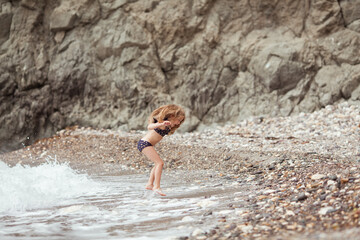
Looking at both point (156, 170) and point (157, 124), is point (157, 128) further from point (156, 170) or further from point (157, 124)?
point (156, 170)

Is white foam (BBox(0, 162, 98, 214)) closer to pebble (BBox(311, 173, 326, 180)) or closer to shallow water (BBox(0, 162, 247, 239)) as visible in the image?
shallow water (BBox(0, 162, 247, 239))

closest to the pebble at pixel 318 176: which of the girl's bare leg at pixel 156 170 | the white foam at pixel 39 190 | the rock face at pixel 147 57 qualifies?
the girl's bare leg at pixel 156 170

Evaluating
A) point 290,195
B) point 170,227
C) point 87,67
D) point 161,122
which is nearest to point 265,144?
point 161,122

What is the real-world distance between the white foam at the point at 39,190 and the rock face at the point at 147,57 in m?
7.54

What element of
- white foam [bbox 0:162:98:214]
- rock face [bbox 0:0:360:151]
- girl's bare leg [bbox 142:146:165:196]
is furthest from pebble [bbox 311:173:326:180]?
rock face [bbox 0:0:360:151]

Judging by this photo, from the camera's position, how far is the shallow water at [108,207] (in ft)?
12.1

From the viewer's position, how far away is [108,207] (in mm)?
4750

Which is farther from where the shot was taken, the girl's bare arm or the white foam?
the girl's bare arm

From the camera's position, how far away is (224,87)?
46.4 feet

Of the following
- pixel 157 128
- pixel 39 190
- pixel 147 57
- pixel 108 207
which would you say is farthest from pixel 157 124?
pixel 147 57

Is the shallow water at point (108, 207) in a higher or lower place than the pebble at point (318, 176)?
lower

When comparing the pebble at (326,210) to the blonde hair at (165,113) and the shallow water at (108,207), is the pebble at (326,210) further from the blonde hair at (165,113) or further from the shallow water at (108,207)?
the blonde hair at (165,113)

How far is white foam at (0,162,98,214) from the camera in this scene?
4996mm

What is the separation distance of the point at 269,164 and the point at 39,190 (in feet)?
11.5
